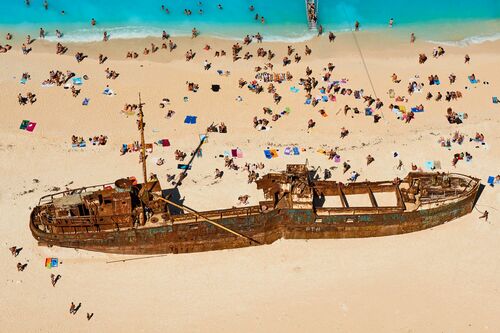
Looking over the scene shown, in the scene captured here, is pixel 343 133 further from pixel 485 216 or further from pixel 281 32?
pixel 281 32

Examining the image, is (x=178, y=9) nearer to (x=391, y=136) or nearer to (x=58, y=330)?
(x=391, y=136)

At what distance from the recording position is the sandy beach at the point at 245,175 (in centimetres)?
3534

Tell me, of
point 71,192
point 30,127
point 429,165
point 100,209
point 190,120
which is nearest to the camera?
point 100,209

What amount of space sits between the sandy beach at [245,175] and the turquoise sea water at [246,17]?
225 cm

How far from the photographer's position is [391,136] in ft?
150

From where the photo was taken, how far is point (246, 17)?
194 ft

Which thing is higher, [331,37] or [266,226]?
[331,37]

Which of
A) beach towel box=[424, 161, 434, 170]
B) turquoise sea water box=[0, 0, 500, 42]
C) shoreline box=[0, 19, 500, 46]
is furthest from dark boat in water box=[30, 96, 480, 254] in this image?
turquoise sea water box=[0, 0, 500, 42]

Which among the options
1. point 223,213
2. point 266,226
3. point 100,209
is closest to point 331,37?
point 266,226

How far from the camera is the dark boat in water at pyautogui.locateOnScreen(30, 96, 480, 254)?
122ft

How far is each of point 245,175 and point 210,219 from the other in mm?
6080

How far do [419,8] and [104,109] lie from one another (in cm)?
3018

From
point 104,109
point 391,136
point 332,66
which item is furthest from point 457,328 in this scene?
point 104,109

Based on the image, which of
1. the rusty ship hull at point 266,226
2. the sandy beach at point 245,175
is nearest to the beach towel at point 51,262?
the sandy beach at point 245,175
